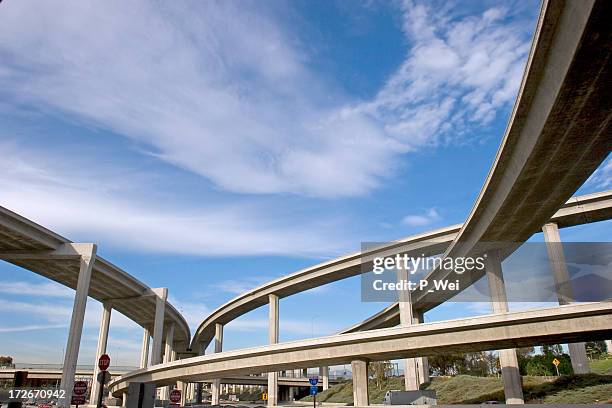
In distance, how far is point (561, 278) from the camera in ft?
138

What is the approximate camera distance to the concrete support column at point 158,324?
69.1 meters

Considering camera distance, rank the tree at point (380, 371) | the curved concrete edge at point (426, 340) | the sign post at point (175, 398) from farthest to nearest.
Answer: the tree at point (380, 371), the curved concrete edge at point (426, 340), the sign post at point (175, 398)

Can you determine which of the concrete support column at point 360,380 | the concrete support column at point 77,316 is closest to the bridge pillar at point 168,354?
the concrete support column at point 77,316

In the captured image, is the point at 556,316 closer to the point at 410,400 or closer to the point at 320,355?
the point at 410,400

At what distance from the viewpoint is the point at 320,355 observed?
1684 inches

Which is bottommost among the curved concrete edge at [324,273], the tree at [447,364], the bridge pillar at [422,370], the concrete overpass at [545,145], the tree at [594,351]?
the bridge pillar at [422,370]

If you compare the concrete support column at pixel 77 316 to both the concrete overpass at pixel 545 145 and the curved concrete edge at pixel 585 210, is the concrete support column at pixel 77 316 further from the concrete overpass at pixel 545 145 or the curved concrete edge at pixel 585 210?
the curved concrete edge at pixel 585 210

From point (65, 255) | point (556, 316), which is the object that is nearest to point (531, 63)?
point (556, 316)

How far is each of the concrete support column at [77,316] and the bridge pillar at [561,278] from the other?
157 ft

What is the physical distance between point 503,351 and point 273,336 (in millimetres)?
32029

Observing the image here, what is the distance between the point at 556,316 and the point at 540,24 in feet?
71.0

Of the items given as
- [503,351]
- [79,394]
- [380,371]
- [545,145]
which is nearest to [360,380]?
[503,351]

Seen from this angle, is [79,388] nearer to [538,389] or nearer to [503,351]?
[503,351]

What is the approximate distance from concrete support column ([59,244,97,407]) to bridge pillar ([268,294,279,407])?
24268mm
